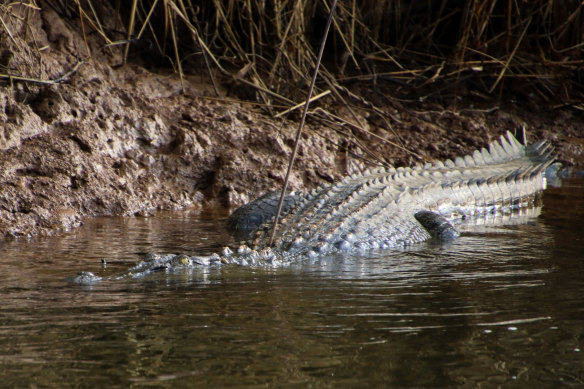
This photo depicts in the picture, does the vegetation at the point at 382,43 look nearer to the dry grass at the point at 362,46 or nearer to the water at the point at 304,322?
the dry grass at the point at 362,46

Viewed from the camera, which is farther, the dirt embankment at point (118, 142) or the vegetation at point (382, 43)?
the vegetation at point (382, 43)

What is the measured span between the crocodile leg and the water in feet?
2.06

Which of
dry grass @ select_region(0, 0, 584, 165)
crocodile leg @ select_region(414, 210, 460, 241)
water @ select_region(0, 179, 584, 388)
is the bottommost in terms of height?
water @ select_region(0, 179, 584, 388)

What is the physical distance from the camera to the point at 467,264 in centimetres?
369

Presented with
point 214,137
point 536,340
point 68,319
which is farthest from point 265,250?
point 214,137

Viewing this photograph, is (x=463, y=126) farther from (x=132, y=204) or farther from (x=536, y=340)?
(x=536, y=340)

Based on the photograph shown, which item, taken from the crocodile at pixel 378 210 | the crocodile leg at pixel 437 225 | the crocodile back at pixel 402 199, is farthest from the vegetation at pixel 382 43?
the crocodile leg at pixel 437 225

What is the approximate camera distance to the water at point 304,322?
6.66 feet

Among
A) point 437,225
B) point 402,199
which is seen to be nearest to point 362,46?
point 402,199

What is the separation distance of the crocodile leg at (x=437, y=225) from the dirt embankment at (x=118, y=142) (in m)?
1.67

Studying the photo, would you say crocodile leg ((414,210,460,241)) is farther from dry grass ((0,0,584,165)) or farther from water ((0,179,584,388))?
dry grass ((0,0,584,165))

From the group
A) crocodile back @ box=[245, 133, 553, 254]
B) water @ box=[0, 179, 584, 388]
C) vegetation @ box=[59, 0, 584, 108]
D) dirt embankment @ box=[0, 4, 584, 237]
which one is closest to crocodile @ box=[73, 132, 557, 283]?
crocodile back @ box=[245, 133, 553, 254]

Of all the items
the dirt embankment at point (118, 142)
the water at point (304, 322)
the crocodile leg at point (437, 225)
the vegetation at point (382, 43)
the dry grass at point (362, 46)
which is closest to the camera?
the water at point (304, 322)

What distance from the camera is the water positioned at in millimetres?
2031
